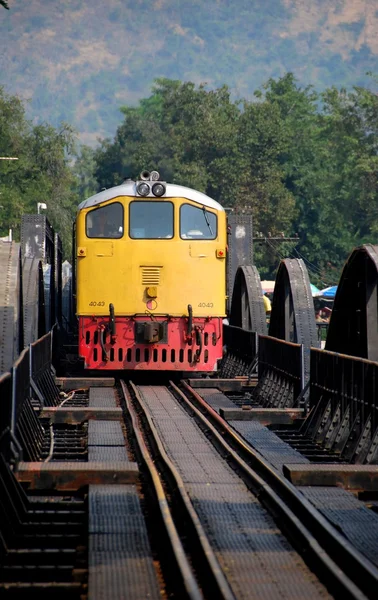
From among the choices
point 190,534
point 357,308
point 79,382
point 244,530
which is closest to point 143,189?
point 79,382

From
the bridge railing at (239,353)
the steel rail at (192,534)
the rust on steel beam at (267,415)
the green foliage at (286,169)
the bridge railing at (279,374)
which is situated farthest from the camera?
the green foliage at (286,169)

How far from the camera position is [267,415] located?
14.6 meters

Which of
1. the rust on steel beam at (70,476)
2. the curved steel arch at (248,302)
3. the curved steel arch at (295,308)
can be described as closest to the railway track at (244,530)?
the rust on steel beam at (70,476)

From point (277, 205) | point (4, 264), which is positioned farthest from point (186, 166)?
point (4, 264)

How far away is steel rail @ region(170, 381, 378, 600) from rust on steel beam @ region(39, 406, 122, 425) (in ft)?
7.79

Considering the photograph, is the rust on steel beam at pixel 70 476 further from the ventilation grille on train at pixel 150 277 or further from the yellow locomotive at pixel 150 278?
the ventilation grille on train at pixel 150 277

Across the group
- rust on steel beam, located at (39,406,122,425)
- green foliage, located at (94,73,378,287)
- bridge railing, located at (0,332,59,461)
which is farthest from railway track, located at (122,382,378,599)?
green foliage, located at (94,73,378,287)

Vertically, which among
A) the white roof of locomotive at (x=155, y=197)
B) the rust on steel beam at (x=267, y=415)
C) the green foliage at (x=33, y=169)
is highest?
the green foliage at (x=33, y=169)

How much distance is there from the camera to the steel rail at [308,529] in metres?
6.68

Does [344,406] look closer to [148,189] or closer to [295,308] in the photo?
[295,308]

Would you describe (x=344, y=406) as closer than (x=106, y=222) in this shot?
Yes

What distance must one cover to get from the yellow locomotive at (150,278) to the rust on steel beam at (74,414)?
4698mm

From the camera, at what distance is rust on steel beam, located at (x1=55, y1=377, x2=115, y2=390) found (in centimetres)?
1891

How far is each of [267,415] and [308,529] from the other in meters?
6.41
